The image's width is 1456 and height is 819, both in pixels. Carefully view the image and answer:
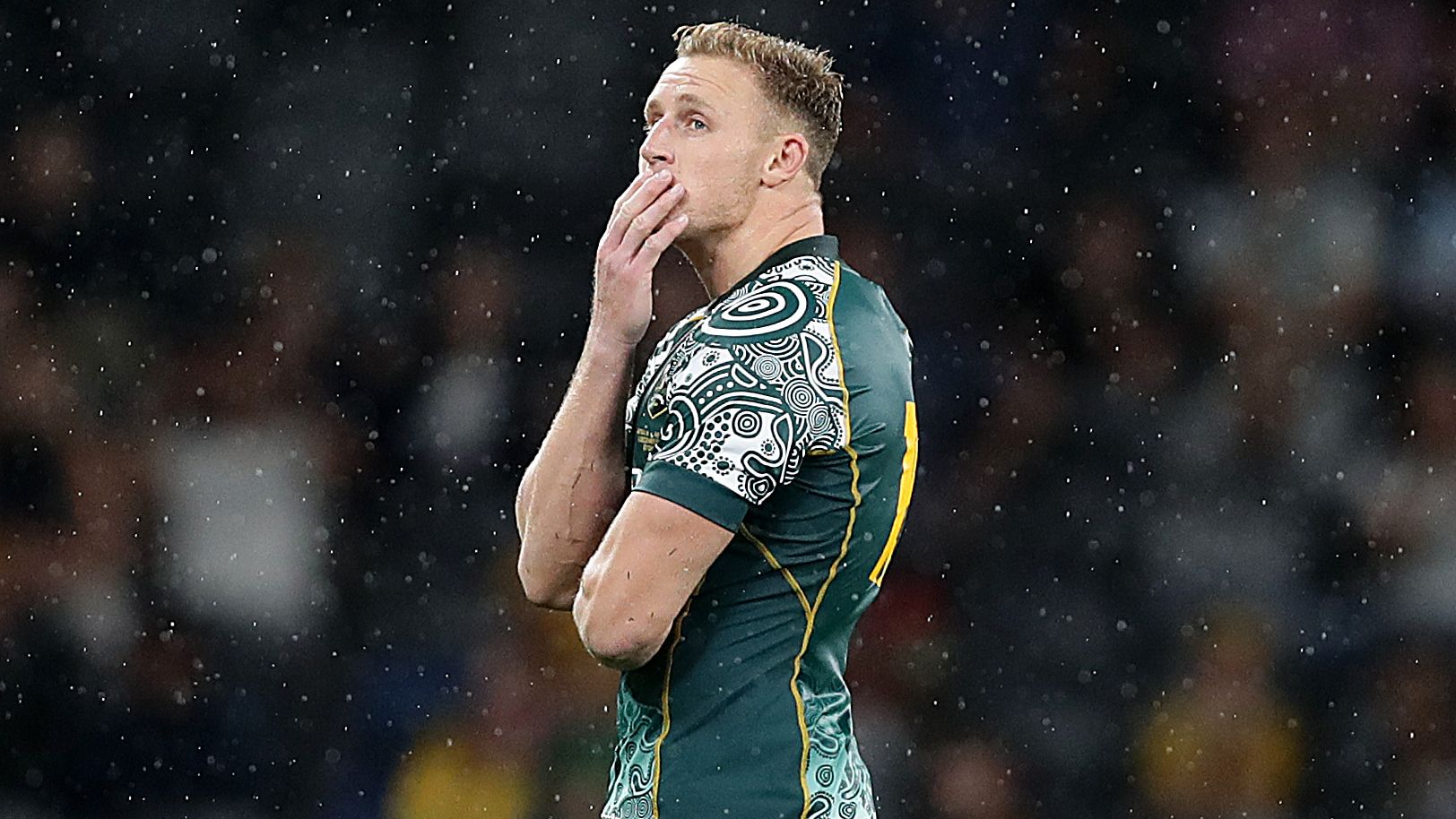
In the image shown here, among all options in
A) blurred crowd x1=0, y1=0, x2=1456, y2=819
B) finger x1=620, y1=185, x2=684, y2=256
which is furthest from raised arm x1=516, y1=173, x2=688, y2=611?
blurred crowd x1=0, y1=0, x2=1456, y2=819

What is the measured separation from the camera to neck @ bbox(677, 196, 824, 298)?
2.45 meters

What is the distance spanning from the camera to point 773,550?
228 centimetres

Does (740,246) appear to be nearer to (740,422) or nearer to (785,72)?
(785,72)

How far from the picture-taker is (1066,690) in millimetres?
5230

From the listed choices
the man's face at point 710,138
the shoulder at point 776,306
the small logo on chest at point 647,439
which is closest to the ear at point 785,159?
the man's face at point 710,138

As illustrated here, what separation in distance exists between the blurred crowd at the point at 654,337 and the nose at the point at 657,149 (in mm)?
2979

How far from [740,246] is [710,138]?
0.14 m

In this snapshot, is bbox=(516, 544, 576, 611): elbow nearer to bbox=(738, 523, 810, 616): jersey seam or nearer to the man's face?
bbox=(738, 523, 810, 616): jersey seam

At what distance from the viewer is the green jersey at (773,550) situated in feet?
7.28

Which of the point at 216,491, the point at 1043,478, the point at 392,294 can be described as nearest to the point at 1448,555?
the point at 1043,478

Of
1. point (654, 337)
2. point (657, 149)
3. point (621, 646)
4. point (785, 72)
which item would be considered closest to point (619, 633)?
point (621, 646)

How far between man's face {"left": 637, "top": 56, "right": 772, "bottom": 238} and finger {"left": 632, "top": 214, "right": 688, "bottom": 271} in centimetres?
2

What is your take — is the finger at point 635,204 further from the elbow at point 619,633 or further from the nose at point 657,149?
the elbow at point 619,633

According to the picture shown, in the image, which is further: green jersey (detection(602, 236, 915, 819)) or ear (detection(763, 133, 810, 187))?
ear (detection(763, 133, 810, 187))
